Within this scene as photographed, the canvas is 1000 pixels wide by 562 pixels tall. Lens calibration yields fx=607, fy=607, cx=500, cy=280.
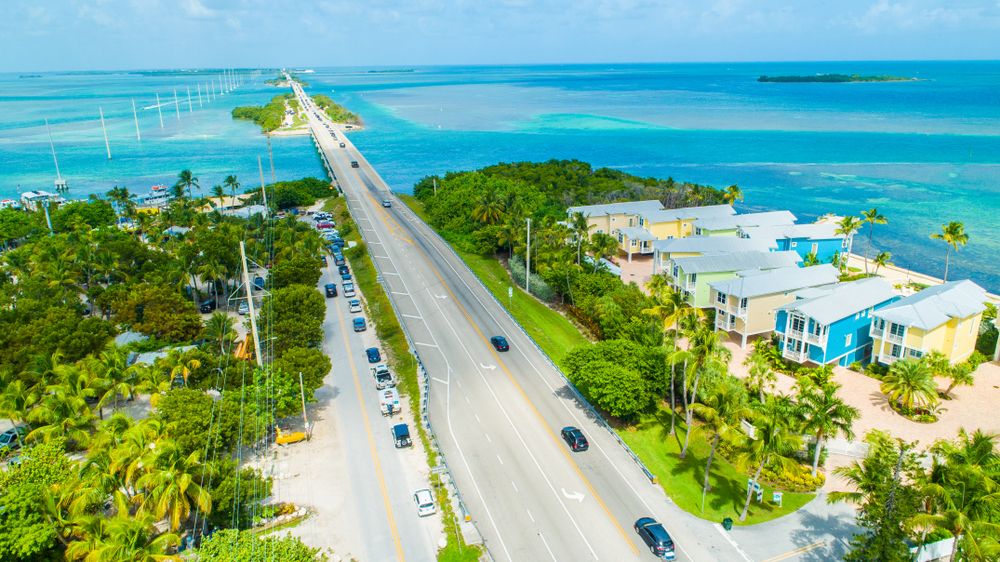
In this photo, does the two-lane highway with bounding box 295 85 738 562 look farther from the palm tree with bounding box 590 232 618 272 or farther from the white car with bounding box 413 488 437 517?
the palm tree with bounding box 590 232 618 272

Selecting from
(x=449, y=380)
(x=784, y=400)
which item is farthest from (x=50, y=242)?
(x=784, y=400)

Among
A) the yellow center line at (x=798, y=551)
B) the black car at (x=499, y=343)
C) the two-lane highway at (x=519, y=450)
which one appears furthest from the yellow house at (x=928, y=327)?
the black car at (x=499, y=343)

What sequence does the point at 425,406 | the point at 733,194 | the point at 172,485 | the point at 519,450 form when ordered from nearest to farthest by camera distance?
the point at 172,485 < the point at 519,450 < the point at 425,406 < the point at 733,194

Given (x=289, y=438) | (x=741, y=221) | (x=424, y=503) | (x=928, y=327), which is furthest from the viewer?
(x=741, y=221)

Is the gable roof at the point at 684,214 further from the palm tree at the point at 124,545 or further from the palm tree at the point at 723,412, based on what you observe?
the palm tree at the point at 124,545

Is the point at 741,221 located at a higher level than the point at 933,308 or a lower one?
higher

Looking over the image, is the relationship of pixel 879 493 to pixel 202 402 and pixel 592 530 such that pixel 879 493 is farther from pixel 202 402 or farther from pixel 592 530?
pixel 202 402

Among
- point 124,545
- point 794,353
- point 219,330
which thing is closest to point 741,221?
point 794,353

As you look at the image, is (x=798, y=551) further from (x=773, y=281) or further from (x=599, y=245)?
(x=599, y=245)
